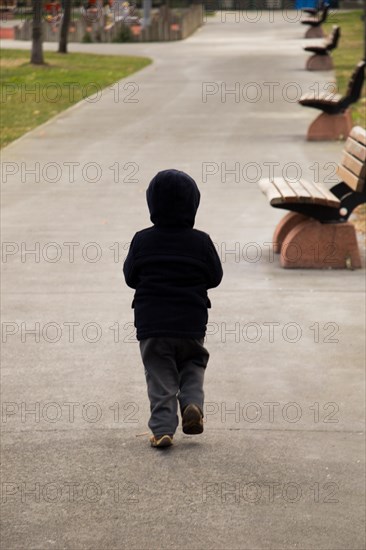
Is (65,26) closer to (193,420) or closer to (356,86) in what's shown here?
(356,86)

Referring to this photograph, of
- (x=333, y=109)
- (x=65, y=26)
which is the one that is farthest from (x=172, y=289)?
(x=65, y=26)

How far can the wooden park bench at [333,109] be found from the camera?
65.7 ft

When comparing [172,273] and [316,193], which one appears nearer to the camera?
[172,273]

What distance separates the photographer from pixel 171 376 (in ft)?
22.7

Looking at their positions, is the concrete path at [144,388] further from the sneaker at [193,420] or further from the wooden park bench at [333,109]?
the wooden park bench at [333,109]

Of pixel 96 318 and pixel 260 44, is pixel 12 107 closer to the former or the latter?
pixel 96 318

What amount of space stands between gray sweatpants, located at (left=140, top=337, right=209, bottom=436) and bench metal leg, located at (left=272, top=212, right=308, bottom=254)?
17.0 ft

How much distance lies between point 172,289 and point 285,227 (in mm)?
5483

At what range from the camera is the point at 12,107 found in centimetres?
2523

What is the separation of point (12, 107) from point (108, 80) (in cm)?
→ 584

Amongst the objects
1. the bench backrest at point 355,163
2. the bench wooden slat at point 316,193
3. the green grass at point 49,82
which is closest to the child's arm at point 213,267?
the bench wooden slat at point 316,193

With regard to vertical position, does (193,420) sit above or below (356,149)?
above

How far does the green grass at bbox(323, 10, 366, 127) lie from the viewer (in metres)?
24.9

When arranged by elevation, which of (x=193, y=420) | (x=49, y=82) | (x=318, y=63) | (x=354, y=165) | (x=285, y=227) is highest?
(x=193, y=420)
